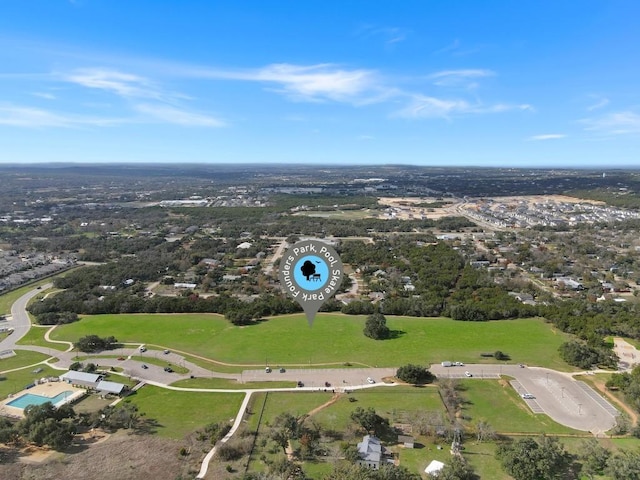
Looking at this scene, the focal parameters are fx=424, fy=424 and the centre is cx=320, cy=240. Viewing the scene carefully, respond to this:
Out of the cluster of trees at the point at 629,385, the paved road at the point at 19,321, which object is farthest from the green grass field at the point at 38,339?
the cluster of trees at the point at 629,385

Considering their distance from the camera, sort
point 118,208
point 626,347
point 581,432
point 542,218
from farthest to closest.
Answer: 1. point 118,208
2. point 542,218
3. point 626,347
4. point 581,432

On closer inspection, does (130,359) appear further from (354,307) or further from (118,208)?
(118,208)

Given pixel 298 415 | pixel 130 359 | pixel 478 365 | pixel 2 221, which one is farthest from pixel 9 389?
pixel 2 221

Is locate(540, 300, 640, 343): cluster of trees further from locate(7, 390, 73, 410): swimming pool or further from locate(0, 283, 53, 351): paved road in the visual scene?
locate(0, 283, 53, 351): paved road

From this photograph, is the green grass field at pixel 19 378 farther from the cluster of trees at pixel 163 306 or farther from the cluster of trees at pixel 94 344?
the cluster of trees at pixel 163 306

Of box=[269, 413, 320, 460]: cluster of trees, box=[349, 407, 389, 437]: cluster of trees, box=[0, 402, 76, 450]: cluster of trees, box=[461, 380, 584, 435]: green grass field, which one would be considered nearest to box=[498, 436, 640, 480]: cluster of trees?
box=[461, 380, 584, 435]: green grass field
